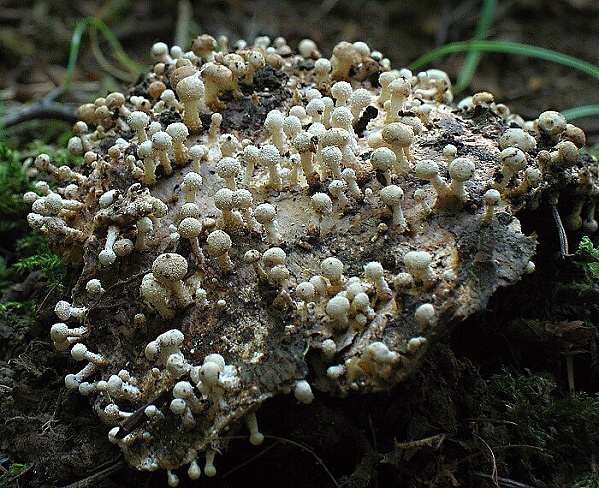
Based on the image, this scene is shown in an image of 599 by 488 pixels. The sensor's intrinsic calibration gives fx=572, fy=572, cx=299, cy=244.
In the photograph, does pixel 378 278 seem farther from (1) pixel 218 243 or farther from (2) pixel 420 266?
(1) pixel 218 243

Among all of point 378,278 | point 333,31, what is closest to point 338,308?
point 378,278

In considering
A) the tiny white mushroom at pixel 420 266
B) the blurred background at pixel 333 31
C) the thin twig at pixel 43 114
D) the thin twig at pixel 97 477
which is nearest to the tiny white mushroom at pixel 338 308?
the tiny white mushroom at pixel 420 266

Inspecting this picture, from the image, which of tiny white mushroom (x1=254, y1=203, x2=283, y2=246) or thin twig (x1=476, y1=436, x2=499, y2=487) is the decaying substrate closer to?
tiny white mushroom (x1=254, y1=203, x2=283, y2=246)

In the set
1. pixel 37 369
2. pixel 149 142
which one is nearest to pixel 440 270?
pixel 149 142

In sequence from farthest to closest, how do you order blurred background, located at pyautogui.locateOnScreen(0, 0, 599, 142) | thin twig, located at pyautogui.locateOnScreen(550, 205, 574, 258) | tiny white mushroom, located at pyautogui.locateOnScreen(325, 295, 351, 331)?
blurred background, located at pyautogui.locateOnScreen(0, 0, 599, 142) → thin twig, located at pyautogui.locateOnScreen(550, 205, 574, 258) → tiny white mushroom, located at pyautogui.locateOnScreen(325, 295, 351, 331)

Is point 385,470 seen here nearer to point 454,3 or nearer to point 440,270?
point 440,270

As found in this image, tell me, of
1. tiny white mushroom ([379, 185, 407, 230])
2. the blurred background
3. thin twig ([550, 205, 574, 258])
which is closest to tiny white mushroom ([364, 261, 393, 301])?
tiny white mushroom ([379, 185, 407, 230])
